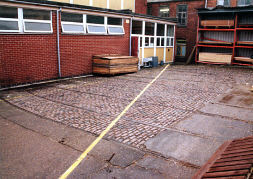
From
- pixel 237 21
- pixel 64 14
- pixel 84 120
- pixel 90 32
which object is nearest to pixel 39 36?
pixel 64 14

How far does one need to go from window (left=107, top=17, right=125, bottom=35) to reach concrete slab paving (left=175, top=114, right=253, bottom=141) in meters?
10.6

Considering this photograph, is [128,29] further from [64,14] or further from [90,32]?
[64,14]

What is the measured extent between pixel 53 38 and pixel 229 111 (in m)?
9.33

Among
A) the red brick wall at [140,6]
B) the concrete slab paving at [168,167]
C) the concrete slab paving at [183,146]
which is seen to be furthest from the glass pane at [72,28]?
the red brick wall at [140,6]

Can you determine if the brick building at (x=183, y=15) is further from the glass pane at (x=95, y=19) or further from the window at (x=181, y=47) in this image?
the glass pane at (x=95, y=19)

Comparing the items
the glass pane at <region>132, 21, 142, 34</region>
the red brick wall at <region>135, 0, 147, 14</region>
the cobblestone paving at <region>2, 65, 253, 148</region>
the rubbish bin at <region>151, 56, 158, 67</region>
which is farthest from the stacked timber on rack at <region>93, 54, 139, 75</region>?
the red brick wall at <region>135, 0, 147, 14</region>

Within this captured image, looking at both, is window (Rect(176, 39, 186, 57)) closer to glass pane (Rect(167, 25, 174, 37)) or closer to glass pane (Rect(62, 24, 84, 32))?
glass pane (Rect(167, 25, 174, 37))

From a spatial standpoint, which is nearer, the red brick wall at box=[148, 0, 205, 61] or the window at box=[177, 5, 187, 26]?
the red brick wall at box=[148, 0, 205, 61]

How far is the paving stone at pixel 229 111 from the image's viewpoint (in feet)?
25.6

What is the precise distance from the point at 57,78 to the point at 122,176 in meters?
10.2

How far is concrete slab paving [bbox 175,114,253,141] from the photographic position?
20.7ft

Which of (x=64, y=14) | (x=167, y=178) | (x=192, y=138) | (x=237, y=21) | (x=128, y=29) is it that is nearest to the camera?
(x=167, y=178)

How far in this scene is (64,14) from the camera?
13.5 metres

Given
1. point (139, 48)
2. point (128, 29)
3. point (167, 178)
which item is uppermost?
point (128, 29)
